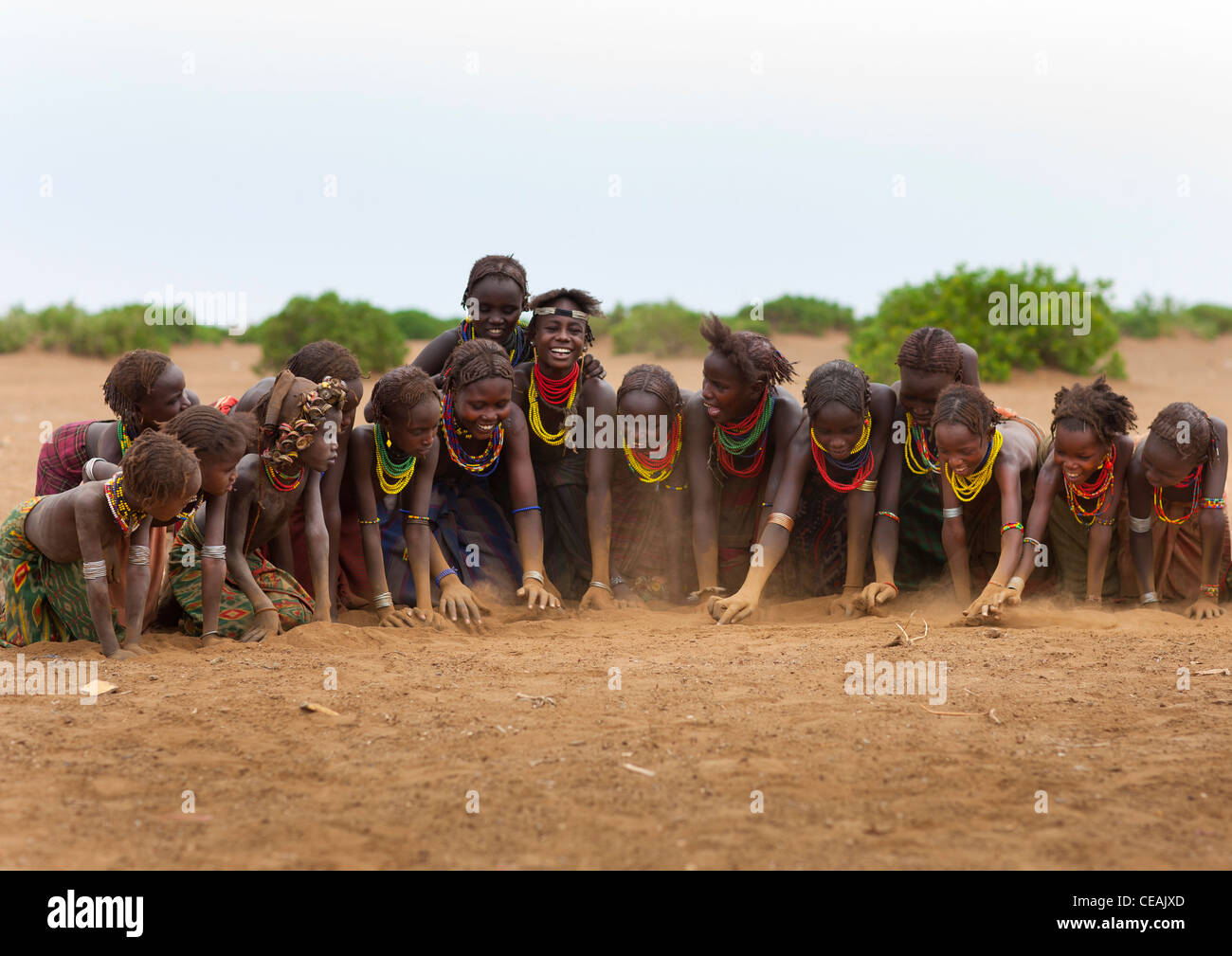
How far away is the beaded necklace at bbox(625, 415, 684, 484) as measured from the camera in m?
6.49

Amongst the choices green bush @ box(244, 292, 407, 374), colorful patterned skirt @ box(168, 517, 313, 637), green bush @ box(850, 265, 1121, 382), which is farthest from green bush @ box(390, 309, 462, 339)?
colorful patterned skirt @ box(168, 517, 313, 637)

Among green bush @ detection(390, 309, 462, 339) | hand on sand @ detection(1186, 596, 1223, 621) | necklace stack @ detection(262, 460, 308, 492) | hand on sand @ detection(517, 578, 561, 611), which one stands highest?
green bush @ detection(390, 309, 462, 339)

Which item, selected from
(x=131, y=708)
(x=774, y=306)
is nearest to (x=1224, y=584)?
(x=131, y=708)

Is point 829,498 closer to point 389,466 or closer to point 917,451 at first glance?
point 917,451

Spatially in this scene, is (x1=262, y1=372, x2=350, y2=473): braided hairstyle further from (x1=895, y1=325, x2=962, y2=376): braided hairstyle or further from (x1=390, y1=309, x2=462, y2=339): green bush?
(x1=390, y1=309, x2=462, y2=339): green bush

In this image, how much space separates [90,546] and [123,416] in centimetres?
103

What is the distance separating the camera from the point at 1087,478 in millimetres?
6012

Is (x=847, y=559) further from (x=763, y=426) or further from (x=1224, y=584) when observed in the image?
(x=1224, y=584)

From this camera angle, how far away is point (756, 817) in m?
3.16

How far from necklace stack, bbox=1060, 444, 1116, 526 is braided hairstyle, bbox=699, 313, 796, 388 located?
1614mm

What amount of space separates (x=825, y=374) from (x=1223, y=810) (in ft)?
10.7

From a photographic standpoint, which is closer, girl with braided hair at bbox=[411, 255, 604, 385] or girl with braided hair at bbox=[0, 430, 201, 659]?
girl with braided hair at bbox=[0, 430, 201, 659]

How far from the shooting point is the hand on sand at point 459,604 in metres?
5.94

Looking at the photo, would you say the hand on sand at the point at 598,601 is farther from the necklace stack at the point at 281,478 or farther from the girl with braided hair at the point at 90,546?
the girl with braided hair at the point at 90,546
